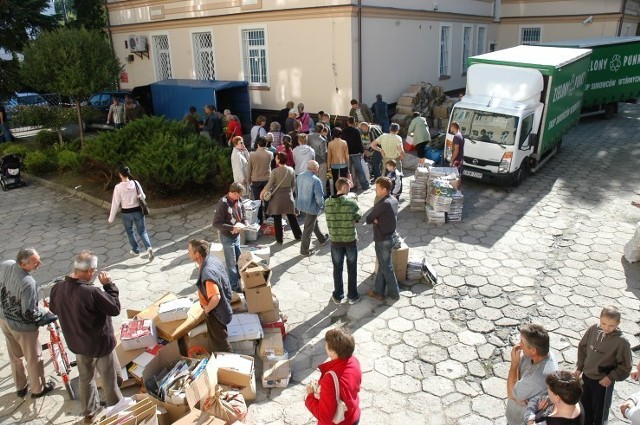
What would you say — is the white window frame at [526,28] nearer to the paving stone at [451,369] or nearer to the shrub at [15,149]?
the shrub at [15,149]

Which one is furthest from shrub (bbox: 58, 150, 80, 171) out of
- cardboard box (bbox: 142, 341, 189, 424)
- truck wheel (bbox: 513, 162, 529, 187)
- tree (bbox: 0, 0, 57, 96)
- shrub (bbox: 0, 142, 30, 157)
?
truck wheel (bbox: 513, 162, 529, 187)

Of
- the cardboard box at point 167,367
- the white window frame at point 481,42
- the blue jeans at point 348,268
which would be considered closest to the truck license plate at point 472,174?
the blue jeans at point 348,268

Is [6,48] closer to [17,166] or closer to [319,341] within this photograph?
[17,166]

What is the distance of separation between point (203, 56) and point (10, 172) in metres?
8.19

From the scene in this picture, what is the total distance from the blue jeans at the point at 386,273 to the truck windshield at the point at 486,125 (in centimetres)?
584

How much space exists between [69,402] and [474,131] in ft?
32.8

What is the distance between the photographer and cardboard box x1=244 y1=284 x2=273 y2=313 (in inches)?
239

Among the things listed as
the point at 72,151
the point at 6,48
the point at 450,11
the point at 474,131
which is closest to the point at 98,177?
the point at 72,151

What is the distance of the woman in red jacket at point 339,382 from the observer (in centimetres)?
357

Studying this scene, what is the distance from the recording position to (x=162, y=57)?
20297 millimetres

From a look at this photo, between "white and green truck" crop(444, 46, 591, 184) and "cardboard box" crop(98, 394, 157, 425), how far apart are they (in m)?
9.22

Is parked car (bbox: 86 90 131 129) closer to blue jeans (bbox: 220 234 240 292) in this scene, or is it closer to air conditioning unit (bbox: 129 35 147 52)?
air conditioning unit (bbox: 129 35 147 52)

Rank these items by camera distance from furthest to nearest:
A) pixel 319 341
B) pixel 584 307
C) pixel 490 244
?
pixel 490 244 < pixel 584 307 < pixel 319 341

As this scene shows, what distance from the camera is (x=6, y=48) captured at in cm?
1967
